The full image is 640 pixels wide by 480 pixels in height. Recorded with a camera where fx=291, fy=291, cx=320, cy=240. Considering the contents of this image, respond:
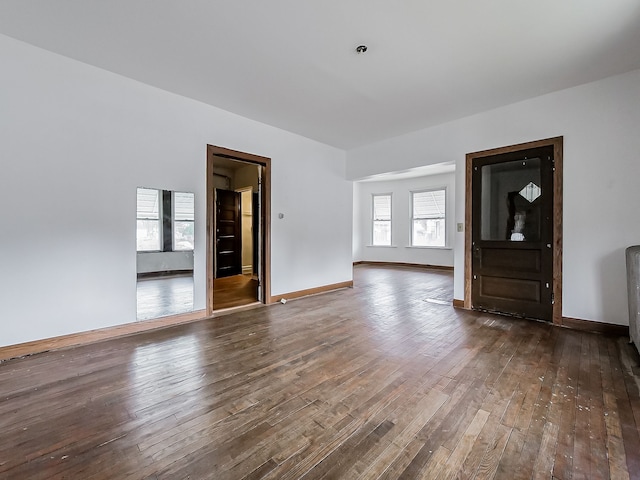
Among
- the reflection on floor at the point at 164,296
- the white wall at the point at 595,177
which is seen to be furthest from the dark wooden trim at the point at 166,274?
the white wall at the point at 595,177

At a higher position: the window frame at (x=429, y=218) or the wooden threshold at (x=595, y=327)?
the window frame at (x=429, y=218)

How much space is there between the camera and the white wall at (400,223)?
8481 millimetres

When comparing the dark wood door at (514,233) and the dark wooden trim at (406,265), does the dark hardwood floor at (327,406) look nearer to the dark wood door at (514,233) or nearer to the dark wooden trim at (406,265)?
the dark wood door at (514,233)

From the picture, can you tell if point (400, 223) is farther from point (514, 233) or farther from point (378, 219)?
point (514, 233)

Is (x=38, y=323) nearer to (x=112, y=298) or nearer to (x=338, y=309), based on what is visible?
(x=112, y=298)

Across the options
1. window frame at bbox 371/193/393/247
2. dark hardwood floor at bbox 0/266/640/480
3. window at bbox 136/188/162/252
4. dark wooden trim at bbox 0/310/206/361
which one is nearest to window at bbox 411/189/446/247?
window frame at bbox 371/193/393/247

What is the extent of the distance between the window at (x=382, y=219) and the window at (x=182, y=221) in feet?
23.8

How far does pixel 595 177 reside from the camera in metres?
3.35

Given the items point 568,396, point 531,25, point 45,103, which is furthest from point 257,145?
point 568,396

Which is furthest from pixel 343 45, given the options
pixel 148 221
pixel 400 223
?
pixel 400 223

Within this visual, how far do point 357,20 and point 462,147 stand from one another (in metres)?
2.77

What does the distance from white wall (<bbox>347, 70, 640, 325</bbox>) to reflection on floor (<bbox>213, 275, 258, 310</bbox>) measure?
4.45m

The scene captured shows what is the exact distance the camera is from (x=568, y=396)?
2.00 m

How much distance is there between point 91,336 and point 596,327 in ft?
18.2
